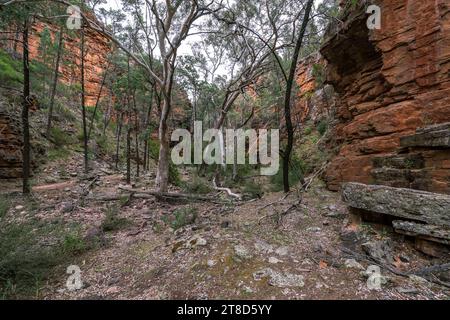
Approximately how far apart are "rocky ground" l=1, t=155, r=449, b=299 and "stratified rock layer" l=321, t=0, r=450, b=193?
1.33 m

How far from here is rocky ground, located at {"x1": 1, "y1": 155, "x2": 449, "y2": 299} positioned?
2605 mm

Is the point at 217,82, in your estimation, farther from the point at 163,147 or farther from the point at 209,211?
the point at 209,211

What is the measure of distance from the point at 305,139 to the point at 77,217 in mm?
14616

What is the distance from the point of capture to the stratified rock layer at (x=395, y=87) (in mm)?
3854

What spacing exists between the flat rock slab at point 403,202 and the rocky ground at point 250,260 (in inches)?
17.1

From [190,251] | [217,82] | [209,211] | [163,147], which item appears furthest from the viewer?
[217,82]

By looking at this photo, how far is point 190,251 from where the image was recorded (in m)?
3.64

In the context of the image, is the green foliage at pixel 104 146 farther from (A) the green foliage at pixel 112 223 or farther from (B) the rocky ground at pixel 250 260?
(A) the green foliage at pixel 112 223

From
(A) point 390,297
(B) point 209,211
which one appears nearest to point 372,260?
(A) point 390,297
